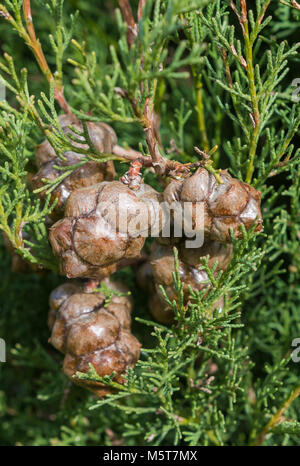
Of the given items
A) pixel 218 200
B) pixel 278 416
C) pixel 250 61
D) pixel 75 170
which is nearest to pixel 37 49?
pixel 75 170

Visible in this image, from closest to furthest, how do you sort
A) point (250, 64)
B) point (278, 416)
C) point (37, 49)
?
point (250, 64) → point (37, 49) → point (278, 416)

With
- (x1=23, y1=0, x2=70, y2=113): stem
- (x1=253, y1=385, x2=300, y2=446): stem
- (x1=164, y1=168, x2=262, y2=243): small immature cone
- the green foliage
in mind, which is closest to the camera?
(x1=164, y1=168, x2=262, y2=243): small immature cone

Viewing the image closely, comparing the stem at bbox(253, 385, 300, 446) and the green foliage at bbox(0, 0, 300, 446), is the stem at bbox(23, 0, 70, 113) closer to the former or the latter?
the green foliage at bbox(0, 0, 300, 446)

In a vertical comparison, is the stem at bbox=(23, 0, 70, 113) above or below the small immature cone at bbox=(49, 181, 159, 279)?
above

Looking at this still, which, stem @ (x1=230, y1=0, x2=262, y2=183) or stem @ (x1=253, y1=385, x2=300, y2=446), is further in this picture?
stem @ (x1=253, y1=385, x2=300, y2=446)

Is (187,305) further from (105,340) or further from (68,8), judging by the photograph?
(68,8)

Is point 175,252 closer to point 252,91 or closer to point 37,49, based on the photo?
point 252,91

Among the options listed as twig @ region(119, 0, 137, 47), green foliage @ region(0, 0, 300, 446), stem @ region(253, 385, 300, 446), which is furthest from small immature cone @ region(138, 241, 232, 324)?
twig @ region(119, 0, 137, 47)
